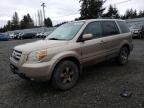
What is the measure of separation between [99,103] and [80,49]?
1.72 meters

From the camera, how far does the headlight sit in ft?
16.2

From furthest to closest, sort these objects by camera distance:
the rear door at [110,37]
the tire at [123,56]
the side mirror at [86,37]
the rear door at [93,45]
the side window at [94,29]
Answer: the tire at [123,56] → the rear door at [110,37] → the side window at [94,29] → the rear door at [93,45] → the side mirror at [86,37]

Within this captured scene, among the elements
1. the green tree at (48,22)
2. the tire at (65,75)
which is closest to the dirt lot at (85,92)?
the tire at (65,75)

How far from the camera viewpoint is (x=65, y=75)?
17.9ft

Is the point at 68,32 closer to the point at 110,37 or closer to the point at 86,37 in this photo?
the point at 86,37

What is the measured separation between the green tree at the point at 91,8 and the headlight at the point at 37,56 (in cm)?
5229

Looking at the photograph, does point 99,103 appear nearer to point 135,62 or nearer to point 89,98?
point 89,98

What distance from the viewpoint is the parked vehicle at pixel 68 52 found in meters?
4.98

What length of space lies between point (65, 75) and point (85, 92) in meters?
0.69

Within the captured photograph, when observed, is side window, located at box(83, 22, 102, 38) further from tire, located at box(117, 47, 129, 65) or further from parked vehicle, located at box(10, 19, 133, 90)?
tire, located at box(117, 47, 129, 65)

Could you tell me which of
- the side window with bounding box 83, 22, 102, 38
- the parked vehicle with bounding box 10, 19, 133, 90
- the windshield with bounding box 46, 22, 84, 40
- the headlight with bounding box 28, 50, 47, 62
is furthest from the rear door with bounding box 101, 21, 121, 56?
the headlight with bounding box 28, 50, 47, 62

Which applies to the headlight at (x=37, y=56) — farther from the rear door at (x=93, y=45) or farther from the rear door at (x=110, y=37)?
the rear door at (x=110, y=37)

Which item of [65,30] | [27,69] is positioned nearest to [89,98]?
[27,69]

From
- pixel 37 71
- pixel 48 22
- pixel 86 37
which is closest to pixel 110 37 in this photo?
pixel 86 37
